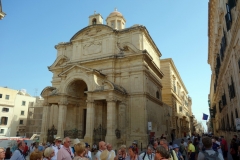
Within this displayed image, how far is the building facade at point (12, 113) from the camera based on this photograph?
136 ft

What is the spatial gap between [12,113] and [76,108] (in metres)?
28.2

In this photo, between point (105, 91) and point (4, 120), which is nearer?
point (105, 91)

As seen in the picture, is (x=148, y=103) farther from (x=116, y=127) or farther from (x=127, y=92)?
(x=116, y=127)

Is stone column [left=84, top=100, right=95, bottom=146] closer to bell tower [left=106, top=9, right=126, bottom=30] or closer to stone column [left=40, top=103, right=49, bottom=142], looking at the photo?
stone column [left=40, top=103, right=49, bottom=142]

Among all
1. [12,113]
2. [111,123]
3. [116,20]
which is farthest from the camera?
[12,113]

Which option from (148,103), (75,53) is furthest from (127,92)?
(75,53)

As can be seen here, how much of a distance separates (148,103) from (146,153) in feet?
50.9

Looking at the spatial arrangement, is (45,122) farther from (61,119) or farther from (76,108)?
(76,108)

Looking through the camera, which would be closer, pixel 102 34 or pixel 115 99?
pixel 115 99

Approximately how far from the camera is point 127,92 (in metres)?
21.3

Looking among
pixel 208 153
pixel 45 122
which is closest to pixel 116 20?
pixel 45 122

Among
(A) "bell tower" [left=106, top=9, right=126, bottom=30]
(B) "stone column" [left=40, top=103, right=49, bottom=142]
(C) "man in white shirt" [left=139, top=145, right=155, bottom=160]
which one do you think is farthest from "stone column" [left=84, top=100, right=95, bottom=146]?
(A) "bell tower" [left=106, top=9, right=126, bottom=30]

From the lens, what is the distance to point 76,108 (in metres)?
→ 24.0

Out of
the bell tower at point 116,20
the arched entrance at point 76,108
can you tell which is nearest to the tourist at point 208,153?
the arched entrance at point 76,108
